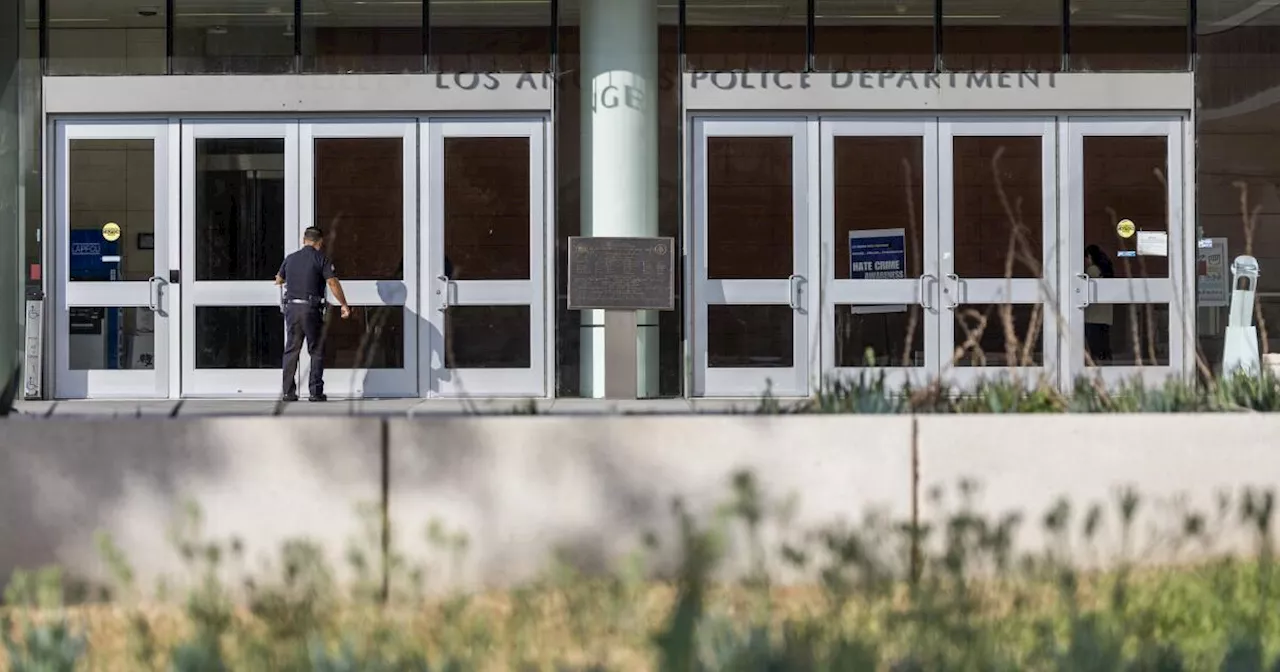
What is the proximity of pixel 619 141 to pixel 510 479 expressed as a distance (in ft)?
30.0

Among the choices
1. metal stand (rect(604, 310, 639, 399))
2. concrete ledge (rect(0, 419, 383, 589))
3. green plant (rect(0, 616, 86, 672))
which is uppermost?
metal stand (rect(604, 310, 639, 399))

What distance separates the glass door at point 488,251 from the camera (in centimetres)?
1509

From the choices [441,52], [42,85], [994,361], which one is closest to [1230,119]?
[994,361]

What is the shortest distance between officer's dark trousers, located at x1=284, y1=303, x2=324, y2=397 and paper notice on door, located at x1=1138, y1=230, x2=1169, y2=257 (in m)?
8.02

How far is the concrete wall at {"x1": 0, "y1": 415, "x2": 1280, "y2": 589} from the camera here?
588 cm

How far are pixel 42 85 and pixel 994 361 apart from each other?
31.2 ft

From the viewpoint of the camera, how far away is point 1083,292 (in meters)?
15.3

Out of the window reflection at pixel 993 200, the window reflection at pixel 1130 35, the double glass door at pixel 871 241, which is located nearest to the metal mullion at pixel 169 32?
the double glass door at pixel 871 241

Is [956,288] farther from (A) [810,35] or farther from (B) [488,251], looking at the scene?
(B) [488,251]

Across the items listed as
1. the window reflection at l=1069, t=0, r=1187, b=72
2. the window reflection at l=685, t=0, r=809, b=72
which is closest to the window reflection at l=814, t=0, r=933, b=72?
the window reflection at l=685, t=0, r=809, b=72

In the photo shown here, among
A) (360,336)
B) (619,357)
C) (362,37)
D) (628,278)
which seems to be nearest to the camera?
(628,278)

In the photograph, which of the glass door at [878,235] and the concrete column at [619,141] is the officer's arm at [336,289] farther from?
the glass door at [878,235]

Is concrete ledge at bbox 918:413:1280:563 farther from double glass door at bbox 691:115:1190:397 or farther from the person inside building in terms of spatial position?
the person inside building

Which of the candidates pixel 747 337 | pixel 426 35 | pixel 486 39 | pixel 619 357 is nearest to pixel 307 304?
pixel 619 357
